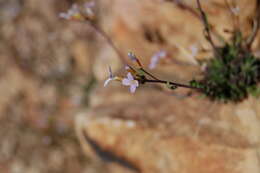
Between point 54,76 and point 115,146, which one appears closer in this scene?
point 115,146

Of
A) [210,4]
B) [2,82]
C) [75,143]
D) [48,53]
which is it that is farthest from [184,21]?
[2,82]

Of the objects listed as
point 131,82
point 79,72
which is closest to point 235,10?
point 131,82

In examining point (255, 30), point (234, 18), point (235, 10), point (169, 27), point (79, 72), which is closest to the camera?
point (235, 10)

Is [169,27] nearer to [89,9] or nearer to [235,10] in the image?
[235,10]

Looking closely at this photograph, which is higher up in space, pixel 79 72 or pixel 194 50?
pixel 79 72

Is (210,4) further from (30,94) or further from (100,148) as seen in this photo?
(30,94)

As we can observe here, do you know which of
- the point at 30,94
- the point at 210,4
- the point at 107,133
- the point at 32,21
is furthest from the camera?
the point at 32,21

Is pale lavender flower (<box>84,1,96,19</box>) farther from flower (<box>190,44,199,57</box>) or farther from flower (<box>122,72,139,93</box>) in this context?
flower (<box>122,72,139,93</box>)
